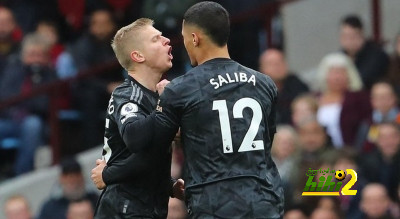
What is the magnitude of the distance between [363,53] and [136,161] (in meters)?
5.60

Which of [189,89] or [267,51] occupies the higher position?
[189,89]

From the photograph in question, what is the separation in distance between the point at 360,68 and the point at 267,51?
99 cm

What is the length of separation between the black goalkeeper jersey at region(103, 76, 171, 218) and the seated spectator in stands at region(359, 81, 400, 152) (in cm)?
454

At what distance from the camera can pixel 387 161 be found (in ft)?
38.1

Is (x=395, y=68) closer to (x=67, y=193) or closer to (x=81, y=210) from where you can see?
(x=81, y=210)

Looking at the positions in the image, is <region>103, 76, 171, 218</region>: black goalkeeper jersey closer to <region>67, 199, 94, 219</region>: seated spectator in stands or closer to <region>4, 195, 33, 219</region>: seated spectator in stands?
<region>67, 199, 94, 219</region>: seated spectator in stands

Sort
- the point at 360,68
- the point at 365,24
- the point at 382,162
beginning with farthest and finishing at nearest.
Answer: the point at 365,24 < the point at 360,68 < the point at 382,162

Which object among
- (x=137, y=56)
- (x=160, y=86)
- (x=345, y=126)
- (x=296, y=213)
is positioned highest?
(x=137, y=56)

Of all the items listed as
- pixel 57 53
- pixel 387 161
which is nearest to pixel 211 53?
pixel 387 161

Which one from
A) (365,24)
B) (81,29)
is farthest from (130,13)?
(365,24)

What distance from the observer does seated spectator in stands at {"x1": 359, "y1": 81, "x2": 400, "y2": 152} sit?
475 inches

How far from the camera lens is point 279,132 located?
12289 mm

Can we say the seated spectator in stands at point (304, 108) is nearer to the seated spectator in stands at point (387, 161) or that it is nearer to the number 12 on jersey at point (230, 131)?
the seated spectator in stands at point (387, 161)

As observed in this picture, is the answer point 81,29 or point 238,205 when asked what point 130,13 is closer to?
point 81,29
